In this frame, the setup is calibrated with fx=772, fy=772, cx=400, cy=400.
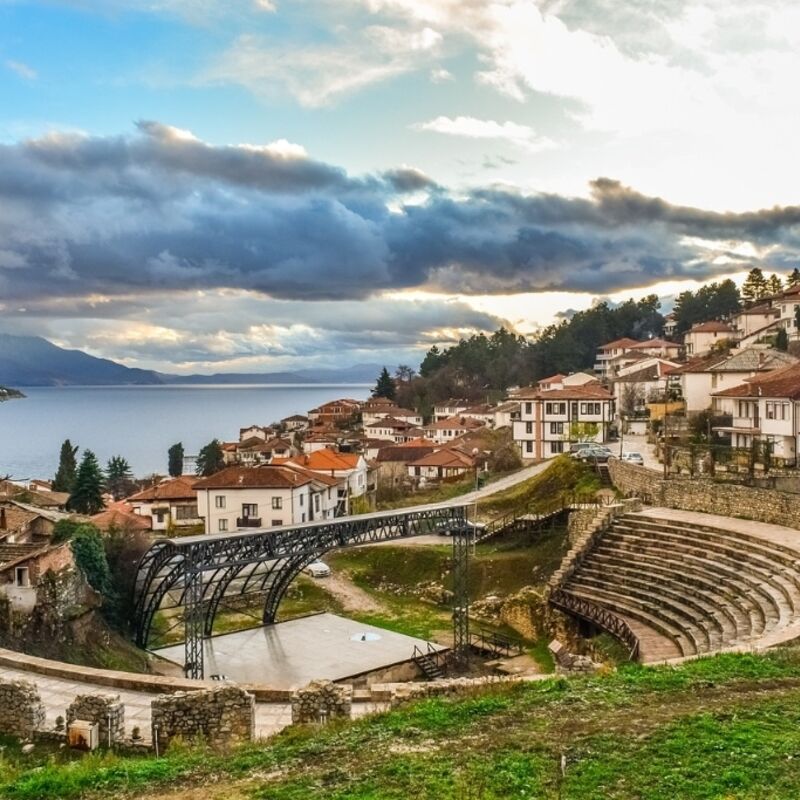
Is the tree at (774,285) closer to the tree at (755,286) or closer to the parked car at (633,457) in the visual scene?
the tree at (755,286)

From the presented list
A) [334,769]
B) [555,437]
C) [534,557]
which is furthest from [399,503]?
[334,769]

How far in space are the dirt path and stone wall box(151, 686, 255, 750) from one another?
2547 centimetres

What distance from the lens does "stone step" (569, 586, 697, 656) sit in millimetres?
22116

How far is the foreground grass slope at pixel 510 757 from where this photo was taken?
29.9ft

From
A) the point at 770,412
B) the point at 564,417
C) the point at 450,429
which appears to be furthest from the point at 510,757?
A: the point at 450,429

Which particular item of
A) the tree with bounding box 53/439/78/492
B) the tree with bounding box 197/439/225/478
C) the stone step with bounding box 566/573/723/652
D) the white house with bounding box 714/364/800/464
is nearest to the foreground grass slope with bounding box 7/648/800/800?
the stone step with bounding box 566/573/723/652

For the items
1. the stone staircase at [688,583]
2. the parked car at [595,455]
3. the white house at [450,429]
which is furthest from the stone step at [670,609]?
the white house at [450,429]

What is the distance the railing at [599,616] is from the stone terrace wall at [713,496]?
300 inches

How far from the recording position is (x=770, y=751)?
9.77 metres

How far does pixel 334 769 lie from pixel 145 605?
21.8 m

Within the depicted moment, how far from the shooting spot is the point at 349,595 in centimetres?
4006

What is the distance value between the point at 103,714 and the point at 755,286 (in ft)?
389

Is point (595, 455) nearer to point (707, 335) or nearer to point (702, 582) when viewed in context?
point (702, 582)

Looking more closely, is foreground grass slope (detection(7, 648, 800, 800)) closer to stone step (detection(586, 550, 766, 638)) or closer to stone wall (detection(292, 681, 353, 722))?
stone wall (detection(292, 681, 353, 722))
